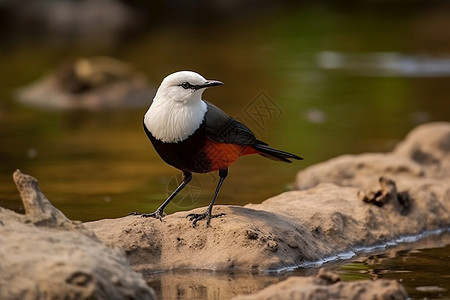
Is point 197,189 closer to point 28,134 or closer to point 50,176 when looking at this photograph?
point 50,176

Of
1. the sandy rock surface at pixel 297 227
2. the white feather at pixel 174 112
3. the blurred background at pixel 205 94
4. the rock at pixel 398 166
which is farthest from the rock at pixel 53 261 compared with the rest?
the rock at pixel 398 166

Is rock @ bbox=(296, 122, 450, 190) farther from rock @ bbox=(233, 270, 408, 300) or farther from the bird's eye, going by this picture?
rock @ bbox=(233, 270, 408, 300)

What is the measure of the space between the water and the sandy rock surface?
258 millimetres

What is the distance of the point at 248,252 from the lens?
22.5 feet

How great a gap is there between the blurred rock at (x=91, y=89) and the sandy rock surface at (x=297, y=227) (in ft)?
27.3

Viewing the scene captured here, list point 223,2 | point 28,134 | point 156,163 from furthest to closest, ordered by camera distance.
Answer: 1. point 223,2
2. point 28,134
3. point 156,163

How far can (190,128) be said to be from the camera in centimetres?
678

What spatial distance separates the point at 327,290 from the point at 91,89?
42.1ft

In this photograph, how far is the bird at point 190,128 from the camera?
6.75m

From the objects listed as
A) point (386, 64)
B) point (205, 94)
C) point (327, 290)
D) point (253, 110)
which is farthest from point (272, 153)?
point (386, 64)

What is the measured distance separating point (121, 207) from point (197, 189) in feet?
3.81

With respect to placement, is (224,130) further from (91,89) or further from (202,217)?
(91,89)

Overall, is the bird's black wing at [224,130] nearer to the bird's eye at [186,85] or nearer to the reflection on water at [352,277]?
the bird's eye at [186,85]

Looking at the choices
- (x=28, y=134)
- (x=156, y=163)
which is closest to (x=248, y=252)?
(x=156, y=163)
